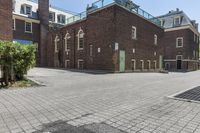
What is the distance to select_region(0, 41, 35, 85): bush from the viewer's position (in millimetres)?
9797

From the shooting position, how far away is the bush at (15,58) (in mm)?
9797

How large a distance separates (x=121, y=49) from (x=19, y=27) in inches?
769

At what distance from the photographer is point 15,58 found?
1011 cm

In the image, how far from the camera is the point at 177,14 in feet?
130

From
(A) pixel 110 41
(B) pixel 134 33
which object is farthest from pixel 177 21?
(A) pixel 110 41

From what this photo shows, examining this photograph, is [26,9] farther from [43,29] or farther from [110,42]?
[110,42]

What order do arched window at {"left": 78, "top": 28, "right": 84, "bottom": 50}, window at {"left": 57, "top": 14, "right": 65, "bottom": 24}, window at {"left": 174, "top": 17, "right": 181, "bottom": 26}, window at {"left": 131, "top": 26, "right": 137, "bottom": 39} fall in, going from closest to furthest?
window at {"left": 131, "top": 26, "right": 137, "bottom": 39} → arched window at {"left": 78, "top": 28, "right": 84, "bottom": 50} → window at {"left": 57, "top": 14, "right": 65, "bottom": 24} → window at {"left": 174, "top": 17, "right": 181, "bottom": 26}

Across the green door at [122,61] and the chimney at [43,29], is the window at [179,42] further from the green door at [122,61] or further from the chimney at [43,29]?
the chimney at [43,29]

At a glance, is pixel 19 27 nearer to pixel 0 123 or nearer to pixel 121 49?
pixel 121 49

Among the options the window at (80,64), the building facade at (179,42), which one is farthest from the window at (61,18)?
the building facade at (179,42)

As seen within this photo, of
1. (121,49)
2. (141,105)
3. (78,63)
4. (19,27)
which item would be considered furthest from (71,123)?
(19,27)

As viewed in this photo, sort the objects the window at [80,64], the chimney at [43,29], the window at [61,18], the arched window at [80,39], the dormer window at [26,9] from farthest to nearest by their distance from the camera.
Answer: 1. the window at [61,18]
2. the chimney at [43,29]
3. the dormer window at [26,9]
4. the arched window at [80,39]
5. the window at [80,64]

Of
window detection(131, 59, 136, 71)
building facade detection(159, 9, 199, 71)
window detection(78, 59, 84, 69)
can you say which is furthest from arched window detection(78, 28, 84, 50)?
building facade detection(159, 9, 199, 71)

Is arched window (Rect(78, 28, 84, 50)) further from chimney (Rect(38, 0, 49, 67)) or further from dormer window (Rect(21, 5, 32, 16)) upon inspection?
dormer window (Rect(21, 5, 32, 16))
